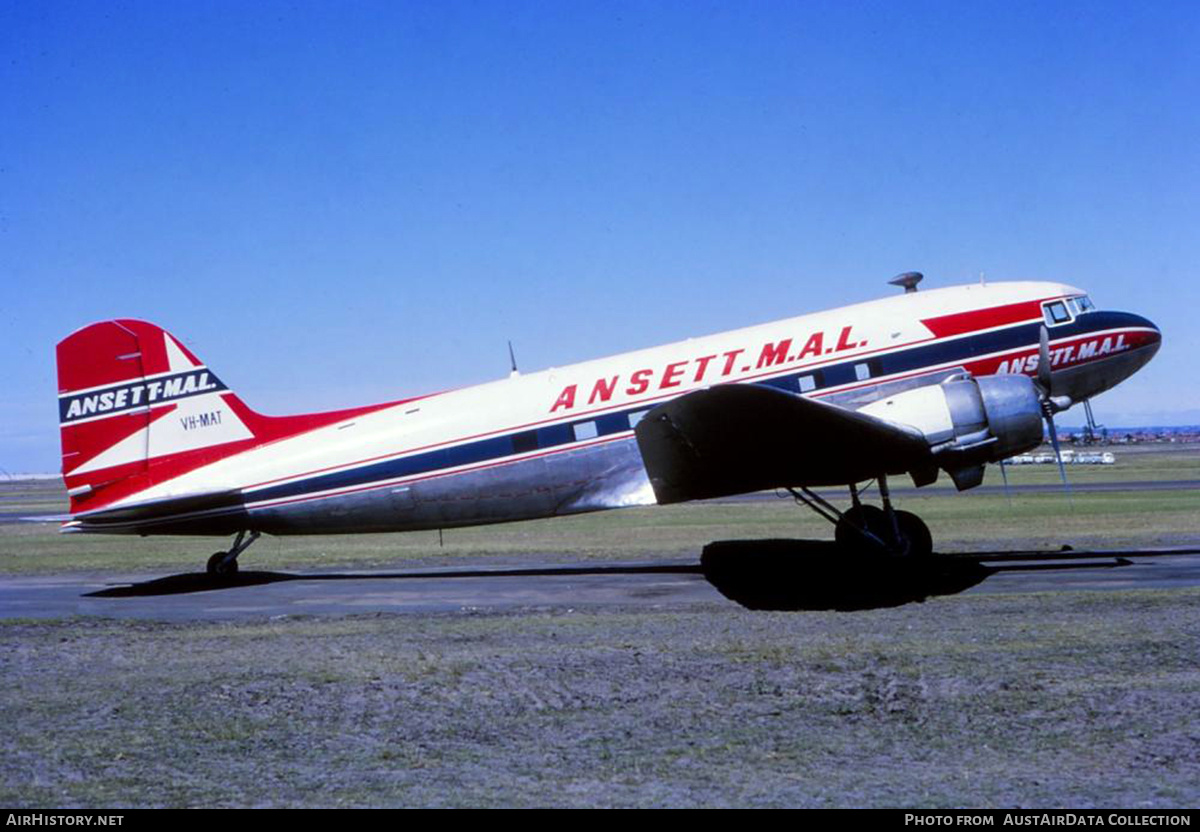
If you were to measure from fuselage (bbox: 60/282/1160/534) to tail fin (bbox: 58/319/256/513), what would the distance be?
18.7 inches

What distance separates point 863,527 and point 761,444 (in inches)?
113

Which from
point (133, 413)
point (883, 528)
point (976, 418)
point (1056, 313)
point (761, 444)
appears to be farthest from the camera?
point (133, 413)

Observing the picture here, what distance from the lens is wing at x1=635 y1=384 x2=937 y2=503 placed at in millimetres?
13055

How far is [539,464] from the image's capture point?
53.1 feet

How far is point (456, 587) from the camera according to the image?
1600cm

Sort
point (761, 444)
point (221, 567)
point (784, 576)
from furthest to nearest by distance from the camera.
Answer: point (221, 567), point (784, 576), point (761, 444)

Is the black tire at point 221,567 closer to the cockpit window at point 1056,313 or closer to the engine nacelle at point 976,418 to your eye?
the engine nacelle at point 976,418

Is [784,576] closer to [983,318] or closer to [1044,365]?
[1044,365]

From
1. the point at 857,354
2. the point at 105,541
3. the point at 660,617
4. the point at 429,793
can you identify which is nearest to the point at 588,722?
the point at 429,793

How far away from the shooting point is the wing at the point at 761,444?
1305cm

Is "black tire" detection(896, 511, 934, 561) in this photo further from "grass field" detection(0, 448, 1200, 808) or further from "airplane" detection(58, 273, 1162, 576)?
"grass field" detection(0, 448, 1200, 808)

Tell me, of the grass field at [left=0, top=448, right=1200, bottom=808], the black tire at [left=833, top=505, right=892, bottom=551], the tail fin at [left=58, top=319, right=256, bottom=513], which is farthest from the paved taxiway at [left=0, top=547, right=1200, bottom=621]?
the tail fin at [left=58, top=319, right=256, bottom=513]

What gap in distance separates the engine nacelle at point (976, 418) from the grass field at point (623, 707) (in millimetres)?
2386

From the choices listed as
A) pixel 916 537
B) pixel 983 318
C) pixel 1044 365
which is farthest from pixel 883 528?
pixel 983 318
